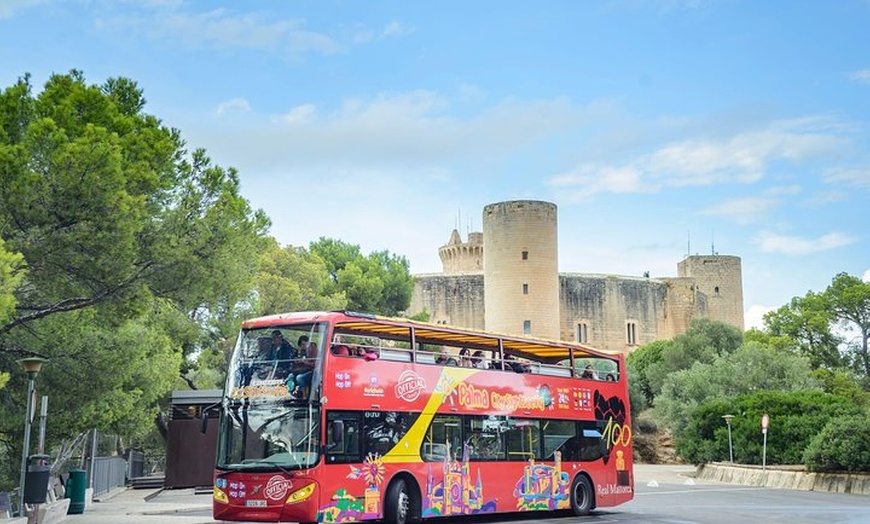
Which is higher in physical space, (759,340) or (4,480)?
(759,340)

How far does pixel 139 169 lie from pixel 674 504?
43.1 ft

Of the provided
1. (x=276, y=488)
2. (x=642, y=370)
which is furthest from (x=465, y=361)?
(x=642, y=370)

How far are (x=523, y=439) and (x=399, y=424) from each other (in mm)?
3248

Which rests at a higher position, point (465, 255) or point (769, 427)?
point (465, 255)

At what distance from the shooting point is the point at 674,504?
867 inches

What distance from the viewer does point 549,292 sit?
63.4m

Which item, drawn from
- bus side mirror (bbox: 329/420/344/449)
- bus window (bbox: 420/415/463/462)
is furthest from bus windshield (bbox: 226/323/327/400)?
bus window (bbox: 420/415/463/462)

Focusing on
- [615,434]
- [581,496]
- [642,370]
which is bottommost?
[581,496]

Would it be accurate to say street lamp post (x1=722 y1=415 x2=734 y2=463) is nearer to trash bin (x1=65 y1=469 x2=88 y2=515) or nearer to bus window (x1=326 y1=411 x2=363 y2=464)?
trash bin (x1=65 y1=469 x2=88 y2=515)

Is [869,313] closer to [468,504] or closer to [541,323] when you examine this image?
[541,323]

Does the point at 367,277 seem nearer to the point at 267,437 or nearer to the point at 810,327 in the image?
the point at 810,327

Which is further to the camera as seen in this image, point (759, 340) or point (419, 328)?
point (759, 340)

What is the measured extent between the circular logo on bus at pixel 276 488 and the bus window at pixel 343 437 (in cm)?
68

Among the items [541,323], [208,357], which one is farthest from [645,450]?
[208,357]
